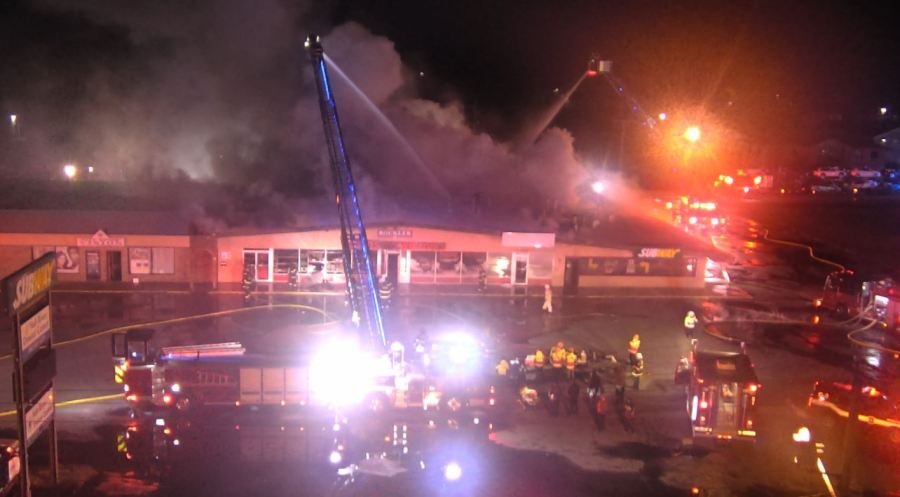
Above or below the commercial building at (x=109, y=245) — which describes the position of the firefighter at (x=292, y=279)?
below

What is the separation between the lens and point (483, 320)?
72.5 feet

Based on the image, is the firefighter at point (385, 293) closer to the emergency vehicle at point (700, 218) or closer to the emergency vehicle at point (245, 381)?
the emergency vehicle at point (245, 381)

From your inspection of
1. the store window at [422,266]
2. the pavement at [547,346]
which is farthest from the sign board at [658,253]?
the store window at [422,266]

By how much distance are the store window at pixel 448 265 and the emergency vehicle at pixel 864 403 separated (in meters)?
14.2

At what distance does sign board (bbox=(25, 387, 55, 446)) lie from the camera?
28.5ft

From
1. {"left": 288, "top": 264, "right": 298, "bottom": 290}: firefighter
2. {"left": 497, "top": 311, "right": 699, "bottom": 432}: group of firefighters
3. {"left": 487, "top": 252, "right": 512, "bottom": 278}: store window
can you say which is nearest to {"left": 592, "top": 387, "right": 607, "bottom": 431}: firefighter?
{"left": 497, "top": 311, "right": 699, "bottom": 432}: group of firefighters

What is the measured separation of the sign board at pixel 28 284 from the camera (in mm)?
8102

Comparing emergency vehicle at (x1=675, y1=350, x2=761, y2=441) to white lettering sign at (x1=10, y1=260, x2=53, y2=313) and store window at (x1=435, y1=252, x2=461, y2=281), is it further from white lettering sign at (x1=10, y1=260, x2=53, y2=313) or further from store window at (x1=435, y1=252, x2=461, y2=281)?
store window at (x1=435, y1=252, x2=461, y2=281)

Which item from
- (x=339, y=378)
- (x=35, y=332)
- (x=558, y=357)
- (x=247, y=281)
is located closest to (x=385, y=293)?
(x=247, y=281)

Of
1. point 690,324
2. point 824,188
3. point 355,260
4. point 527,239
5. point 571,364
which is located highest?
point 824,188

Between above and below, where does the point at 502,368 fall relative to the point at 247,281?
below

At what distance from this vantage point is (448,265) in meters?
26.9

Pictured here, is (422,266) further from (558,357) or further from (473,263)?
(558,357)

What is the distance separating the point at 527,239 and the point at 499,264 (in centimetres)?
162
